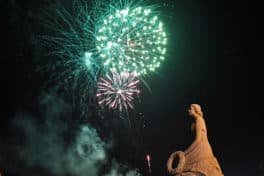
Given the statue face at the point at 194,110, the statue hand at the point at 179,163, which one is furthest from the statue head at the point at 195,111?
the statue hand at the point at 179,163

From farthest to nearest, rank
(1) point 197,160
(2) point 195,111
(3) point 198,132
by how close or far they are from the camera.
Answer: (2) point 195,111 < (3) point 198,132 < (1) point 197,160

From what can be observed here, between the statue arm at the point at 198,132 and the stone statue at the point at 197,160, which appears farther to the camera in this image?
the statue arm at the point at 198,132

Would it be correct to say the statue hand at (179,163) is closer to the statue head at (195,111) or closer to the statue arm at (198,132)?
the statue arm at (198,132)

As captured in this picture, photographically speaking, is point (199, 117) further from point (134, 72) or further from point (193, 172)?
point (134, 72)

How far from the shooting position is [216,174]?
962 cm

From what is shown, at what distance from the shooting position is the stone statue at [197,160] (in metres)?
9.56

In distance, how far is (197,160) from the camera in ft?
32.1

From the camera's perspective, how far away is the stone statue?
956 cm

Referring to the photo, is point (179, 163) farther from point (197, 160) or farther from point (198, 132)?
point (198, 132)

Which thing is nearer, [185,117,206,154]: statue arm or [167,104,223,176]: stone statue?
[167,104,223,176]: stone statue

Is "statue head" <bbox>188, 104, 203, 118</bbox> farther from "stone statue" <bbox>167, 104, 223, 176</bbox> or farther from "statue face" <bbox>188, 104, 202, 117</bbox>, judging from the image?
"stone statue" <bbox>167, 104, 223, 176</bbox>

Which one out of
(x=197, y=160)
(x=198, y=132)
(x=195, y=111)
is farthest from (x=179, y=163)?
(x=195, y=111)

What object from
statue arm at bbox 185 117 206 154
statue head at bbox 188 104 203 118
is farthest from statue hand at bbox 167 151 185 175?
statue head at bbox 188 104 203 118

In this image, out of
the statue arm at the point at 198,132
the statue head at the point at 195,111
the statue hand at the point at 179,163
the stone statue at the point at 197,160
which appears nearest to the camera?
the stone statue at the point at 197,160
